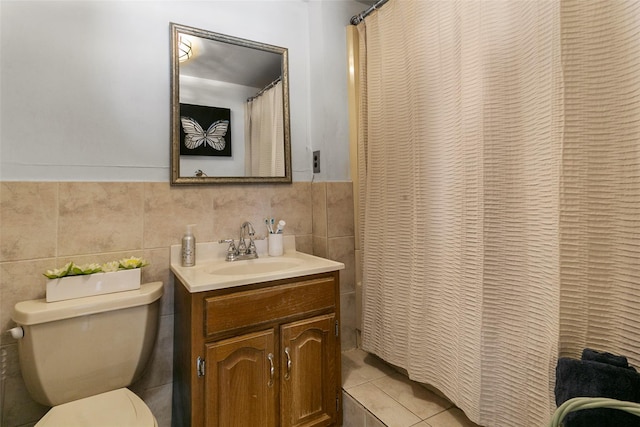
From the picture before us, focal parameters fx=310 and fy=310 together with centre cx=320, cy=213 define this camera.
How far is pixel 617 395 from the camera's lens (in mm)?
715

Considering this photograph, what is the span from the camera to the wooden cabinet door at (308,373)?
1242 mm

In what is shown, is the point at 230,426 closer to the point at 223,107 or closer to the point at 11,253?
the point at 11,253

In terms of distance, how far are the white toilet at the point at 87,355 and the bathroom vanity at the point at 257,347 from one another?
0.17m

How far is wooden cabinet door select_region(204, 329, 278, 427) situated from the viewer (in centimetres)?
110

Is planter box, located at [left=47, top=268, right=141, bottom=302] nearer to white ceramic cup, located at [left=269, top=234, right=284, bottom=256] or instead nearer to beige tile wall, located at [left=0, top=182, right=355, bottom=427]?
beige tile wall, located at [left=0, top=182, right=355, bottom=427]

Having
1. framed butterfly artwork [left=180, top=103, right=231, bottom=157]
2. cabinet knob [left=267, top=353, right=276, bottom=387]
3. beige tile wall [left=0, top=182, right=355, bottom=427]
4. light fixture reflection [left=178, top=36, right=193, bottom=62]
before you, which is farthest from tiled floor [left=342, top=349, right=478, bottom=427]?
light fixture reflection [left=178, top=36, right=193, bottom=62]

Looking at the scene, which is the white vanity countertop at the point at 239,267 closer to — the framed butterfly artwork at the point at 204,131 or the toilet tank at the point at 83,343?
the toilet tank at the point at 83,343

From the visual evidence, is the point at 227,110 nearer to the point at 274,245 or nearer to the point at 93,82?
the point at 93,82

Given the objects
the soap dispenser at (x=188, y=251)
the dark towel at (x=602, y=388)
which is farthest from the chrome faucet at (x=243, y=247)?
the dark towel at (x=602, y=388)

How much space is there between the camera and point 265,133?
168 cm

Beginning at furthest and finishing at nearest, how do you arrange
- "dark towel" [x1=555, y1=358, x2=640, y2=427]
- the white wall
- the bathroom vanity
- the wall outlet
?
1. the wall outlet
2. the white wall
3. the bathroom vanity
4. "dark towel" [x1=555, y1=358, x2=640, y2=427]

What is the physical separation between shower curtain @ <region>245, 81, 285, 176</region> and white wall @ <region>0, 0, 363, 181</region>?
0.34m

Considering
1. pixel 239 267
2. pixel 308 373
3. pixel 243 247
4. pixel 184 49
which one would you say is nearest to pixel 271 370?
pixel 308 373

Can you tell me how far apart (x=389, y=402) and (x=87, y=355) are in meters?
1.18
